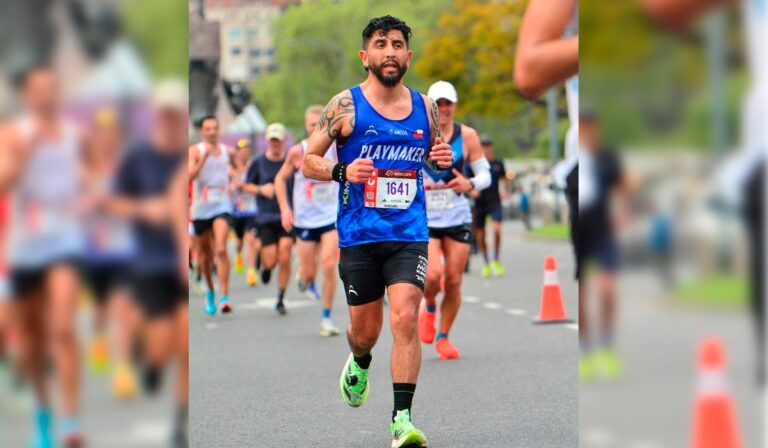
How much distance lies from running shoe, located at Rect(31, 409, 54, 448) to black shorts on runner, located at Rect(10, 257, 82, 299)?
0.69ft

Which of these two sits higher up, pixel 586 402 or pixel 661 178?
pixel 661 178

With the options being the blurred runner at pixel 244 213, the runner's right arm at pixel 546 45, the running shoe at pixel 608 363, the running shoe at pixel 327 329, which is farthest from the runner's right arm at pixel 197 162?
the running shoe at pixel 608 363

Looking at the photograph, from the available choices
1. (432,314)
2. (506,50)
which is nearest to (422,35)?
(506,50)

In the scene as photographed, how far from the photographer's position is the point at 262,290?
20.5m

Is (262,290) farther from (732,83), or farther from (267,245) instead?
(732,83)

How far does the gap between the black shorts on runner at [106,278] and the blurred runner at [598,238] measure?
2.48ft

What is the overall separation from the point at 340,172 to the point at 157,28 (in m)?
4.68

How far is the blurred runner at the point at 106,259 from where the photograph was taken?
2295mm

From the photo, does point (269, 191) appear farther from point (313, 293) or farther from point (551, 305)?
point (551, 305)

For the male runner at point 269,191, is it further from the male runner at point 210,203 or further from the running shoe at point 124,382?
the running shoe at point 124,382

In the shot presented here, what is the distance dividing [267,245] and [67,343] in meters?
14.6

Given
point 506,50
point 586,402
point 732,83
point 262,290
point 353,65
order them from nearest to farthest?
point 732,83 < point 586,402 < point 262,290 < point 506,50 < point 353,65

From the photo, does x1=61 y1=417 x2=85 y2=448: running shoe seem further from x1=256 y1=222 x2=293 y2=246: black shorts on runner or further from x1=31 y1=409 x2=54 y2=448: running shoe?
x1=256 y1=222 x2=293 y2=246: black shorts on runner

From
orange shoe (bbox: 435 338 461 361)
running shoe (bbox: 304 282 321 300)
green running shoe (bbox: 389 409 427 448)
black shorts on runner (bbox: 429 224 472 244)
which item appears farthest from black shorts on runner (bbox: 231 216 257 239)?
green running shoe (bbox: 389 409 427 448)
